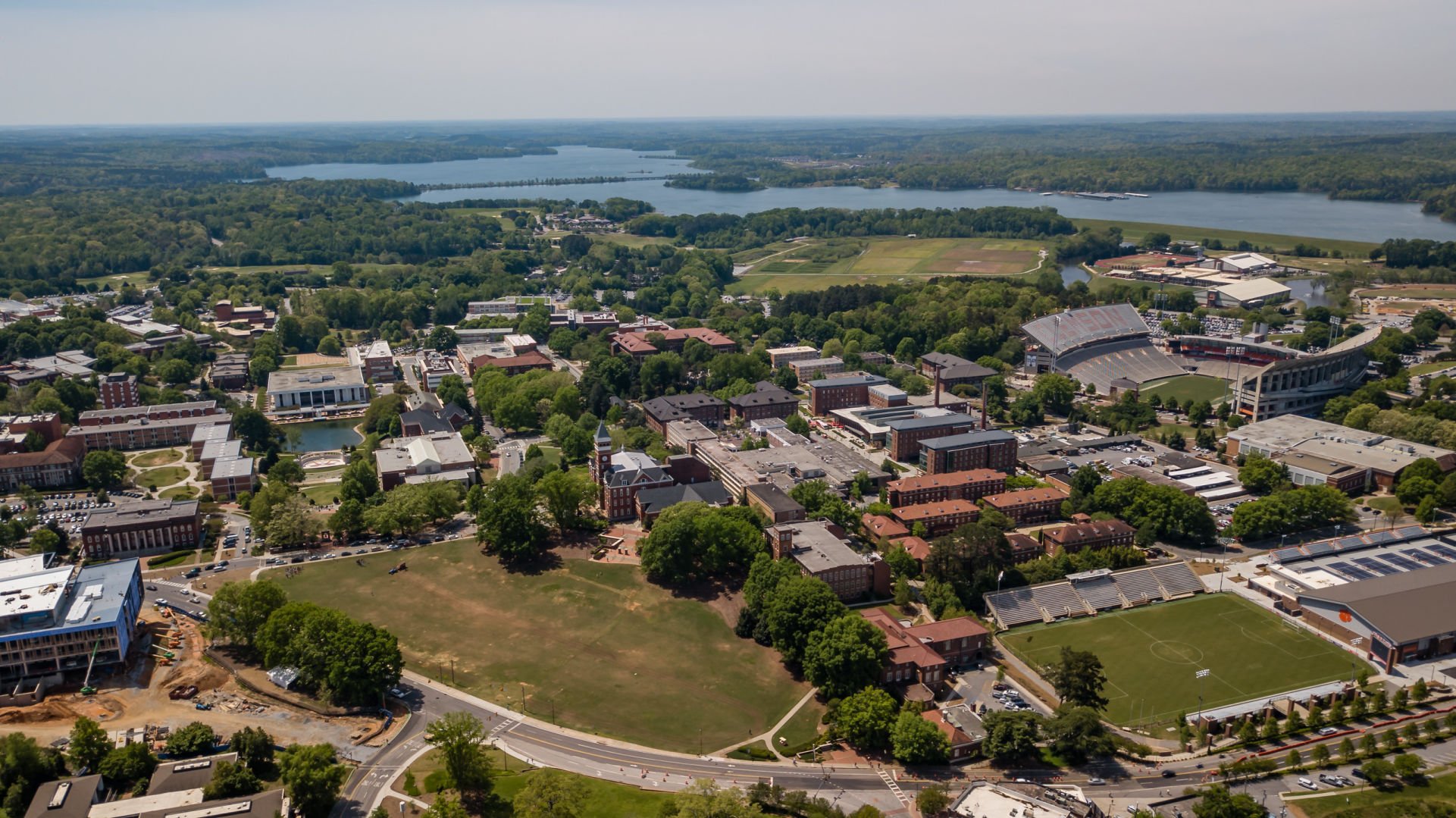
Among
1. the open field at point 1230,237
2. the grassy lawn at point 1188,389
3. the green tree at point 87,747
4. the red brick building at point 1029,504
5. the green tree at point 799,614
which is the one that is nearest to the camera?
the green tree at point 87,747

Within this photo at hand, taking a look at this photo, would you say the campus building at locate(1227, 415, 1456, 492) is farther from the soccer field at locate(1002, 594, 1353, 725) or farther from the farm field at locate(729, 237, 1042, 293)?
the farm field at locate(729, 237, 1042, 293)

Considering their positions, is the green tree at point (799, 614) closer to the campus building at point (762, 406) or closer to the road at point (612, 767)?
the road at point (612, 767)

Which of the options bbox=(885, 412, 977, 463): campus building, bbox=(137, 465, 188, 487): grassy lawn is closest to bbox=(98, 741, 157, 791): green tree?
bbox=(137, 465, 188, 487): grassy lawn

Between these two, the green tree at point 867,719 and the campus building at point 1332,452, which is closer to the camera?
the green tree at point 867,719

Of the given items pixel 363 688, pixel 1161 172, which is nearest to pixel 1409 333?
pixel 363 688

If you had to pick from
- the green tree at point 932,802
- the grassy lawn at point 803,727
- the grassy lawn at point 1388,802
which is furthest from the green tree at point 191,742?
the grassy lawn at point 1388,802

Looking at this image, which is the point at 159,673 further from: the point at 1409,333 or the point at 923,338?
the point at 1409,333
